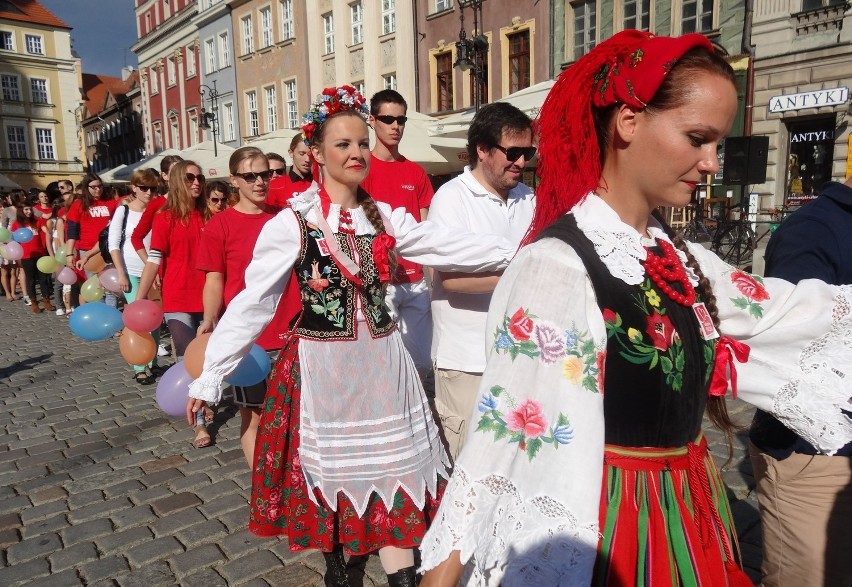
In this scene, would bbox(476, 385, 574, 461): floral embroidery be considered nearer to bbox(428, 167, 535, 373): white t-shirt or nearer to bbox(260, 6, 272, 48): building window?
bbox(428, 167, 535, 373): white t-shirt

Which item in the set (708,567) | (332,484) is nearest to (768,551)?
(708,567)

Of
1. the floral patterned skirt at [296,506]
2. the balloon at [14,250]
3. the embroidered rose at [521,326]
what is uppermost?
the embroidered rose at [521,326]

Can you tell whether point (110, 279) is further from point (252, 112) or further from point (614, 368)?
point (252, 112)

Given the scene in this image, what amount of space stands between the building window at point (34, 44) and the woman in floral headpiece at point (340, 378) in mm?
63061

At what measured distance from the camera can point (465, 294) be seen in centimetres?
294

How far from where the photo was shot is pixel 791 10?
13.8 metres

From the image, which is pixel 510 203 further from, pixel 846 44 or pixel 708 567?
pixel 846 44

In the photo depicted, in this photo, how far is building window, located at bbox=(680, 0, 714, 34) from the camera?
49.4 ft

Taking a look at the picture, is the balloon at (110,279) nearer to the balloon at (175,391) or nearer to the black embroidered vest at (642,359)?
the balloon at (175,391)

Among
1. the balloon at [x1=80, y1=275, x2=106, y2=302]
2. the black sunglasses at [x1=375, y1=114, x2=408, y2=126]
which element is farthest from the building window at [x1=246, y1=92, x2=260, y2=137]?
the black sunglasses at [x1=375, y1=114, x2=408, y2=126]

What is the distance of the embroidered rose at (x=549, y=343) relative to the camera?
1.24 m

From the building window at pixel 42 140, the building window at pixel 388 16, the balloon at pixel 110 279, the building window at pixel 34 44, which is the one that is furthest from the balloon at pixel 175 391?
the building window at pixel 34 44

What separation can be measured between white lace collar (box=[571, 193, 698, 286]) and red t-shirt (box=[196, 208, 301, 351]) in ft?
8.34

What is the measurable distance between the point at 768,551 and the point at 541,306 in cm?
151
